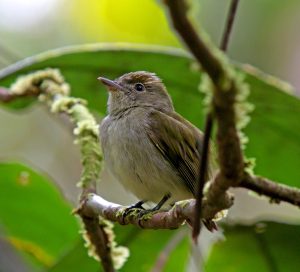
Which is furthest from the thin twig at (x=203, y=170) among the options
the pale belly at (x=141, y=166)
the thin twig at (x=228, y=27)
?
the pale belly at (x=141, y=166)

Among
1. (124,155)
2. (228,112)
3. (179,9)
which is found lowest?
(124,155)

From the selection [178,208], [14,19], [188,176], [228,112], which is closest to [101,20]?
[14,19]

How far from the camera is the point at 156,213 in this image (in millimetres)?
1993

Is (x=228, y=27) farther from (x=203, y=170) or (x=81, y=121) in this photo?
(x=81, y=121)

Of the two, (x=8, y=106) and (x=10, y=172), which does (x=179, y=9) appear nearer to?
(x=10, y=172)

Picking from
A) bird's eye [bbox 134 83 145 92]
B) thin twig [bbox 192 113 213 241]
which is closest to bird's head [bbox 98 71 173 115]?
bird's eye [bbox 134 83 145 92]

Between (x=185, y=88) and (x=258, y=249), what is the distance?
0.88 meters

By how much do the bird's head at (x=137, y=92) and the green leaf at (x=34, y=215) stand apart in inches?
18.5

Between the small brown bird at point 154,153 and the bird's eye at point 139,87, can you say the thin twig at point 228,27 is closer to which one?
the small brown bird at point 154,153

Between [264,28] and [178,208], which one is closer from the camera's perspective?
[178,208]

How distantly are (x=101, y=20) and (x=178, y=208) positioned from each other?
16.7ft

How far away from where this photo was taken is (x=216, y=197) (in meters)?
1.32

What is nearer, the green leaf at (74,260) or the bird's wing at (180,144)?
the bird's wing at (180,144)

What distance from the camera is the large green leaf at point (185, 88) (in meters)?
2.92
